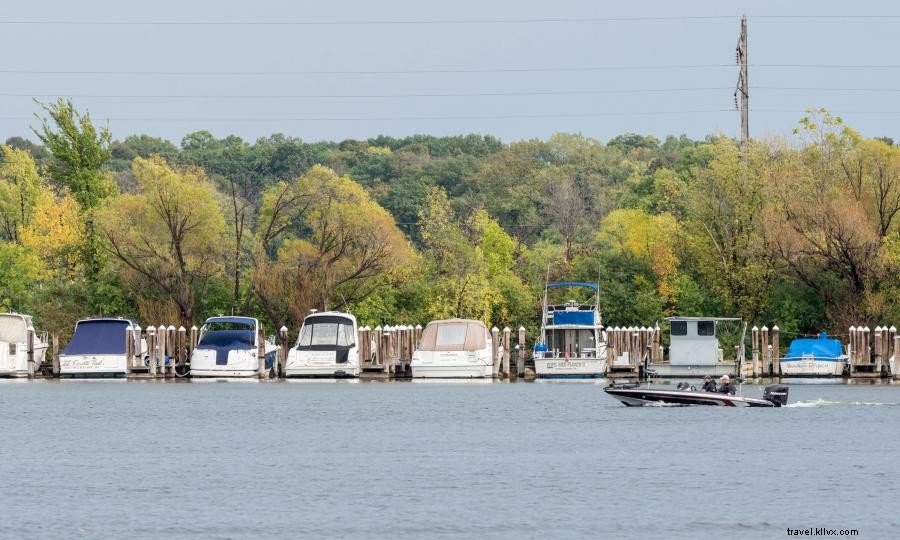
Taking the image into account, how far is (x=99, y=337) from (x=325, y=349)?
33.1 ft

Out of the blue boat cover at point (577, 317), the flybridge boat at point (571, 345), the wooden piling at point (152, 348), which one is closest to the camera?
the flybridge boat at point (571, 345)

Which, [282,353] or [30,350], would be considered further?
[282,353]

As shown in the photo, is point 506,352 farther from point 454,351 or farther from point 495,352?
point 454,351

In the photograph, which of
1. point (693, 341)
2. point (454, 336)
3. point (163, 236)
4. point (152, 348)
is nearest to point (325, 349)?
point (454, 336)

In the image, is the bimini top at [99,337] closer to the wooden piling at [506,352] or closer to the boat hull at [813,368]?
the wooden piling at [506,352]

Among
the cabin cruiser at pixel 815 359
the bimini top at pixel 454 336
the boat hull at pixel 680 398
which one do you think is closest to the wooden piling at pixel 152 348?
the bimini top at pixel 454 336

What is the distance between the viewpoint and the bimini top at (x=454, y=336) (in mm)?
70500

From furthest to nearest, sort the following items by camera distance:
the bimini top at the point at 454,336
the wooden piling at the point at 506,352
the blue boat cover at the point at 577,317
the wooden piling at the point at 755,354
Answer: the wooden piling at the point at 506,352 < the blue boat cover at the point at 577,317 < the wooden piling at the point at 755,354 < the bimini top at the point at 454,336

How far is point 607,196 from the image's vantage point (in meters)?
116

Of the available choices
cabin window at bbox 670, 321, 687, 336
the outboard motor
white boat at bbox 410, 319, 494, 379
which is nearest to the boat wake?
the outboard motor

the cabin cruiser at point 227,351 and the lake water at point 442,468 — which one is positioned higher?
the cabin cruiser at point 227,351

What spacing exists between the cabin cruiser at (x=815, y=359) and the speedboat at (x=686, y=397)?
14.9 meters

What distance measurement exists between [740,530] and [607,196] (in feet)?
274

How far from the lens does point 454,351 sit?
6988 cm
